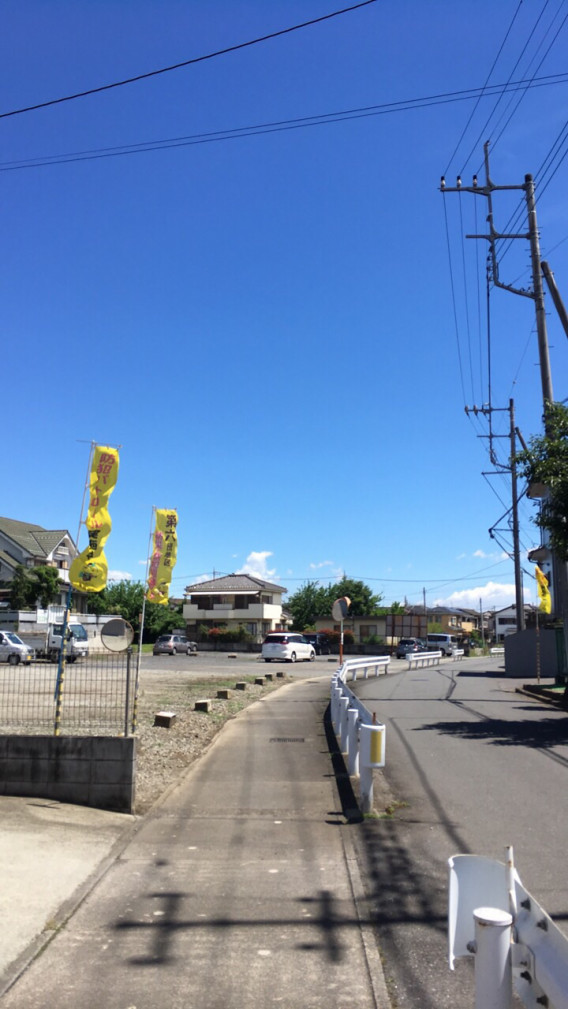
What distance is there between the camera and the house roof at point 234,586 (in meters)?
72.4

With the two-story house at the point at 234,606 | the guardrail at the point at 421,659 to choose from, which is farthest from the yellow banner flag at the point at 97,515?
the two-story house at the point at 234,606

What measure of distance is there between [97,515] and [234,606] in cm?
5722

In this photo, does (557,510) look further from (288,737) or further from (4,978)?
(4,978)

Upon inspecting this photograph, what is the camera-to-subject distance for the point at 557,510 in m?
15.6

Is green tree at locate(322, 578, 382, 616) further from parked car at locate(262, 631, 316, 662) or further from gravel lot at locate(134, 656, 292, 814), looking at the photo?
gravel lot at locate(134, 656, 292, 814)

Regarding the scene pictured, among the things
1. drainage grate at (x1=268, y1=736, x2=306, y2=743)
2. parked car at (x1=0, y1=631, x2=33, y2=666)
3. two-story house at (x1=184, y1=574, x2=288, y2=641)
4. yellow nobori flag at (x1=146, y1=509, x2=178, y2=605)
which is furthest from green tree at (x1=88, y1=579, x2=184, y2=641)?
drainage grate at (x1=268, y1=736, x2=306, y2=743)

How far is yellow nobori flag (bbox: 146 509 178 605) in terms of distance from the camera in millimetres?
28594

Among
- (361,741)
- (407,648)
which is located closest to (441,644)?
(407,648)

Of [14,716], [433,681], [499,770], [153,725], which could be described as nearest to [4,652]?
[433,681]

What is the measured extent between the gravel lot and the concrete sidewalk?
747 mm

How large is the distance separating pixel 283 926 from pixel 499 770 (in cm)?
576

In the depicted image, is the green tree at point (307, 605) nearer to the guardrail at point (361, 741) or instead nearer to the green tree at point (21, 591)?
the green tree at point (21, 591)

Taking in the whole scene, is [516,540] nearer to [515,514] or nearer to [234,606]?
[515,514]

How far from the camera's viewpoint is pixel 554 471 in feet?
50.6
